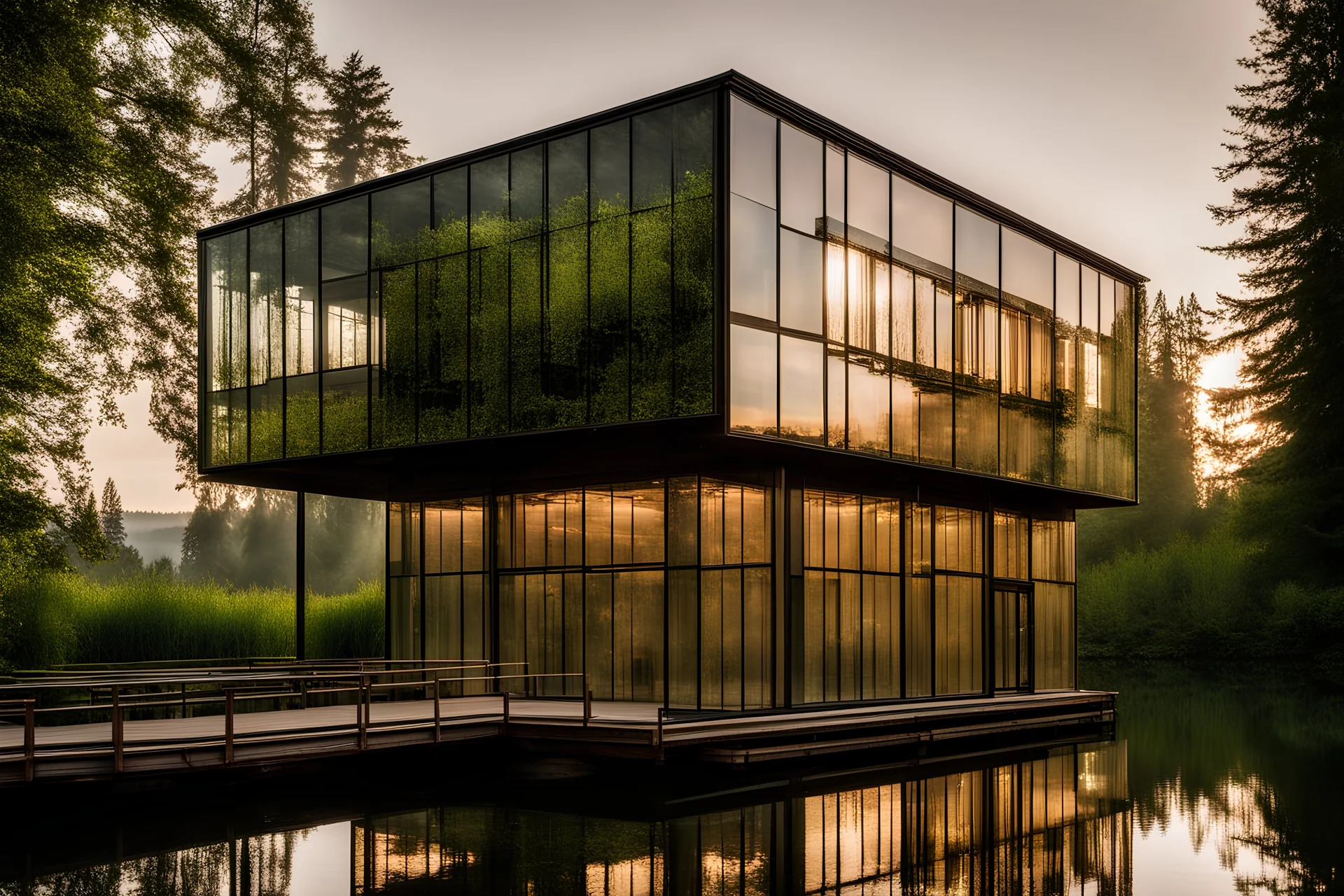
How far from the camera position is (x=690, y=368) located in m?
21.5

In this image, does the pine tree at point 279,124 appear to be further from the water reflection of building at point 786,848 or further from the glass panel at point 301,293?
the water reflection of building at point 786,848

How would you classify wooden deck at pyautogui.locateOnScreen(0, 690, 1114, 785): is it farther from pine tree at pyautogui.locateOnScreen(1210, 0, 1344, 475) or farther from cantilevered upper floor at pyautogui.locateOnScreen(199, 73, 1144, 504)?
pine tree at pyautogui.locateOnScreen(1210, 0, 1344, 475)

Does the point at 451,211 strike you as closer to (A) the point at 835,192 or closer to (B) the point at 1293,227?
(A) the point at 835,192

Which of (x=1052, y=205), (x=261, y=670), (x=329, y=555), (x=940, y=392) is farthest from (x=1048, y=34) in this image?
(x=329, y=555)

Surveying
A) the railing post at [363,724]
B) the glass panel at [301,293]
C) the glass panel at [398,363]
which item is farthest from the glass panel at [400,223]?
the railing post at [363,724]

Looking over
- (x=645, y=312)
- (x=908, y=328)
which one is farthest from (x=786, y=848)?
(x=908, y=328)

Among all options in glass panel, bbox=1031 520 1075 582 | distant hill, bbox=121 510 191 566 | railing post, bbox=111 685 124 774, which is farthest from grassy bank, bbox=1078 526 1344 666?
distant hill, bbox=121 510 191 566

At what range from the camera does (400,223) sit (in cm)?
2608

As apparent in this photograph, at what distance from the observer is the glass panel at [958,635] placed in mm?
29328

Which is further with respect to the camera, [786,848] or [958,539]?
[958,539]

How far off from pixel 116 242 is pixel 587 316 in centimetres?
1716

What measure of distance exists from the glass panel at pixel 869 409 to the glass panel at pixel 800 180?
3.03 meters

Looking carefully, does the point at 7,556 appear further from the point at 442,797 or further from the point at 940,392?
the point at 940,392

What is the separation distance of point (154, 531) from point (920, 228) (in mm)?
180462
